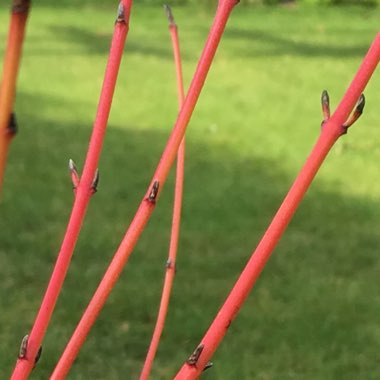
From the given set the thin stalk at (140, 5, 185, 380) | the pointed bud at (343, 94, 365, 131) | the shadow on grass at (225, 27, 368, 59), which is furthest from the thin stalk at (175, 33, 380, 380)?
the shadow on grass at (225, 27, 368, 59)


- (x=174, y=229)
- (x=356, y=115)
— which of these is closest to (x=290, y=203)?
(x=356, y=115)

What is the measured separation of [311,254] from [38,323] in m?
3.25

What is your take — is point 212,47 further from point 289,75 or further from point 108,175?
point 289,75

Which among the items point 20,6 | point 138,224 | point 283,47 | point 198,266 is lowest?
point 198,266

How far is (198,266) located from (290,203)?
10.2 feet

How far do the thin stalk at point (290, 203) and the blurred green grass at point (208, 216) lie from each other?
2371 mm

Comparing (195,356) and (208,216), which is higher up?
(195,356)

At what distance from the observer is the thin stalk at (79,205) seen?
56cm

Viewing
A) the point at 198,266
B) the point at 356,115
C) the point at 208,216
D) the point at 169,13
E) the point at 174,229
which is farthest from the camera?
the point at 208,216

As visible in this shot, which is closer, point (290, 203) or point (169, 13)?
point (290, 203)

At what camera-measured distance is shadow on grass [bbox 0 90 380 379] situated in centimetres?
301

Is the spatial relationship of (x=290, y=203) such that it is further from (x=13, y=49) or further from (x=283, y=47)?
(x=283, y=47)

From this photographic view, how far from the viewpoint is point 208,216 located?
4.10 metres

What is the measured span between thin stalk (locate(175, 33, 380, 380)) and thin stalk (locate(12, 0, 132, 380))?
0.28 ft
